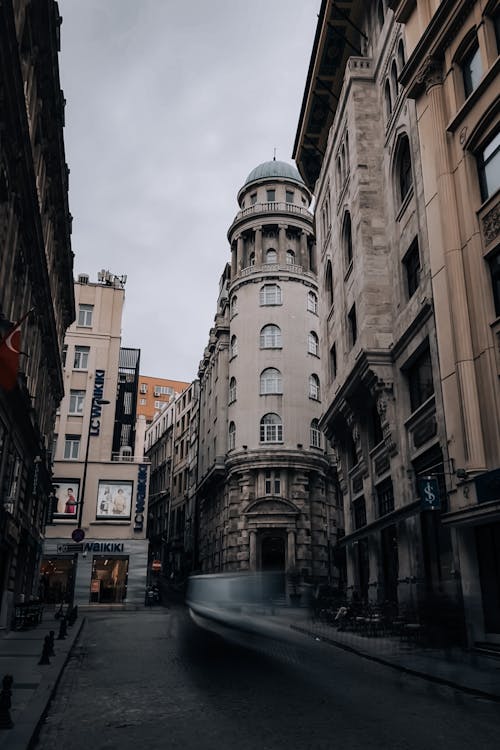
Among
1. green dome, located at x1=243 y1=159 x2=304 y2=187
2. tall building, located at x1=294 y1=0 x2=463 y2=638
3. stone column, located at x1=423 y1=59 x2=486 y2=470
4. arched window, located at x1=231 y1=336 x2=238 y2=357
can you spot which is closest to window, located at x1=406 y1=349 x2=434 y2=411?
tall building, located at x1=294 y1=0 x2=463 y2=638

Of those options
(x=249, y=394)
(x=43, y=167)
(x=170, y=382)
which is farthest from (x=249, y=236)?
(x=170, y=382)

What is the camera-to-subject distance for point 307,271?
54.8 metres

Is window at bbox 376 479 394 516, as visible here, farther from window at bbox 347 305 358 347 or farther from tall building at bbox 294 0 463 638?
window at bbox 347 305 358 347

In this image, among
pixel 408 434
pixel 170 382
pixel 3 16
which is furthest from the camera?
pixel 170 382

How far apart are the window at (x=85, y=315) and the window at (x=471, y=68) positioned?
3642 cm

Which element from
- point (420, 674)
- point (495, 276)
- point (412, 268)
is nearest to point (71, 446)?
point (412, 268)

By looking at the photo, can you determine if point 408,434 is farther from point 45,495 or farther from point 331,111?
point 45,495

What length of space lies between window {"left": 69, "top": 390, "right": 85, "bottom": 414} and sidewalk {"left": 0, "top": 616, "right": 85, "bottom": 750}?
2633cm

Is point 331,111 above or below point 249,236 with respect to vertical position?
below

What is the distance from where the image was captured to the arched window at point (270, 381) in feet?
166

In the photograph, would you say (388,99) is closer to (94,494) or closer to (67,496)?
(94,494)

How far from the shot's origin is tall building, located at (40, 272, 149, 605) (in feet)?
144

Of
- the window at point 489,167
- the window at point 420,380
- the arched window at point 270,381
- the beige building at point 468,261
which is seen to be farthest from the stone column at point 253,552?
the window at point 489,167

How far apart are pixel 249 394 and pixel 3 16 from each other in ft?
125
